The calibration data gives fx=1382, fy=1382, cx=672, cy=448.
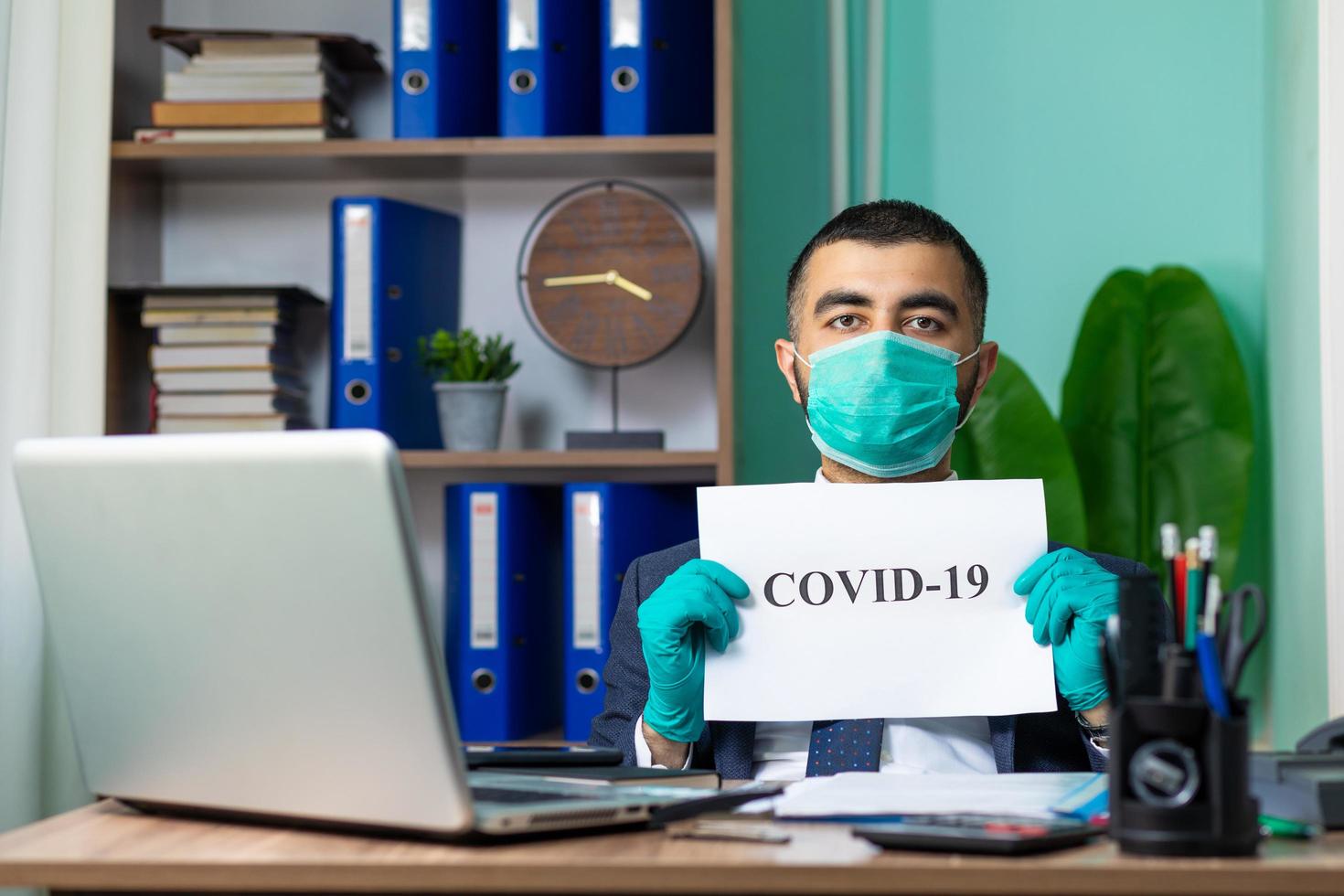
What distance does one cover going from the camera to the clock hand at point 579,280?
2207 mm

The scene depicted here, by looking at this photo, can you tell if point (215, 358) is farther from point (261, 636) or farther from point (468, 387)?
point (261, 636)

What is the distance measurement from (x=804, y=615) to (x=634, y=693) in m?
0.34

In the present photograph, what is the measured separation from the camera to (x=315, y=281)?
2.43 meters

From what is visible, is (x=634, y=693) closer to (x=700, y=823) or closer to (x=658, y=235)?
(x=700, y=823)

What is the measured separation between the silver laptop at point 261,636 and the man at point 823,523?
41 cm

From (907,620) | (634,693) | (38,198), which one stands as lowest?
(634,693)

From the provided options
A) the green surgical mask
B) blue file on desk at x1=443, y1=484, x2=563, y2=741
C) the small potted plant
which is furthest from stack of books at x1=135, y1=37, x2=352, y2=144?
the green surgical mask

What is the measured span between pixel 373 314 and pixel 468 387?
0.19 m

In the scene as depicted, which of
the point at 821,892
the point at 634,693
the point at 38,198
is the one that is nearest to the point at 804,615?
the point at 634,693

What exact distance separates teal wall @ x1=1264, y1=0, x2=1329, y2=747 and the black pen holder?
1406mm

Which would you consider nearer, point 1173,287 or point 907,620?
point 907,620

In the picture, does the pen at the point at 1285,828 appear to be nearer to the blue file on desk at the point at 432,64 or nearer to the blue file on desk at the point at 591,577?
the blue file on desk at the point at 591,577

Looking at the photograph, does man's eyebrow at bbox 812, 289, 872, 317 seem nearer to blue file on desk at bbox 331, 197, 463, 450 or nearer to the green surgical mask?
the green surgical mask

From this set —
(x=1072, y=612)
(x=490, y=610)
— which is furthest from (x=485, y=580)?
(x=1072, y=612)
